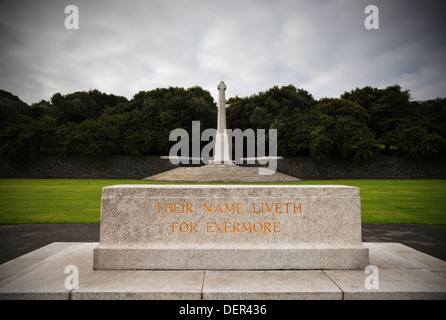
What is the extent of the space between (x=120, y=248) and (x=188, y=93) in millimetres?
46359

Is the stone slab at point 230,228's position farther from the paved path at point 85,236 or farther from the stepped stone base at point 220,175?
the stepped stone base at point 220,175

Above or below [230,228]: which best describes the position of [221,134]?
above

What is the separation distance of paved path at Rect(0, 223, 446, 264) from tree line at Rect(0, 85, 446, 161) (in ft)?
91.1

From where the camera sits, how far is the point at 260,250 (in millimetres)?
4230

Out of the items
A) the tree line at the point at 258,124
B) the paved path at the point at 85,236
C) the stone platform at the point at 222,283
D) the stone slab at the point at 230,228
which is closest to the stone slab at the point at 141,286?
the stone platform at the point at 222,283

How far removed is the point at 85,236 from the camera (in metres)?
6.80

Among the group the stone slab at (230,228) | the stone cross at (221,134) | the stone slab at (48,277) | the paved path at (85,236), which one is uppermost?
the stone cross at (221,134)

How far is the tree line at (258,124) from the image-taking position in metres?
34.8

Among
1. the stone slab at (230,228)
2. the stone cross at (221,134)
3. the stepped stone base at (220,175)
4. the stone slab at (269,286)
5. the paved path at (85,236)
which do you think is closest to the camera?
the stone slab at (269,286)

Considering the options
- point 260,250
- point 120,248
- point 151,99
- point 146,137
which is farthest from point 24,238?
point 151,99

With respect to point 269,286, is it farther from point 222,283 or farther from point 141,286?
point 141,286

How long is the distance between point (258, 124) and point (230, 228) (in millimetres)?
41113

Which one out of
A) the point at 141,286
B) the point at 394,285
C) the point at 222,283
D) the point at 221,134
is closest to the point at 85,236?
the point at 141,286

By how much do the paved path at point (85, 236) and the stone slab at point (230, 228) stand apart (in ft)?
8.20
